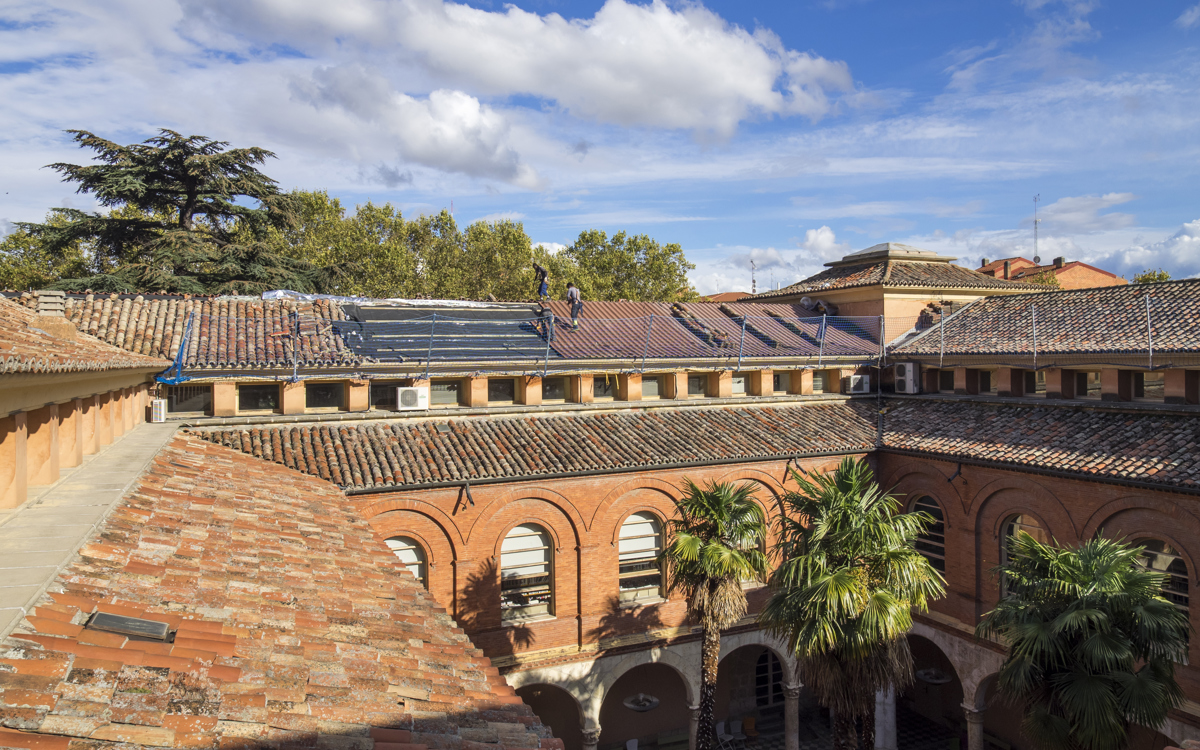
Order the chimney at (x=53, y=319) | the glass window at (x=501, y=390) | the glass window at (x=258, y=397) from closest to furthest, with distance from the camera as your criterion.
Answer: the chimney at (x=53, y=319)
the glass window at (x=258, y=397)
the glass window at (x=501, y=390)

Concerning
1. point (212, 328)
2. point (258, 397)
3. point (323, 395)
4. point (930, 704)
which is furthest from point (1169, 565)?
point (212, 328)

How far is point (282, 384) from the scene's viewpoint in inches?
644

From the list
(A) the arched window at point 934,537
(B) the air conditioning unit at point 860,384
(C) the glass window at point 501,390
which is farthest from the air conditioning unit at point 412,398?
(B) the air conditioning unit at point 860,384

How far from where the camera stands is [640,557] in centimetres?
Answer: 1761

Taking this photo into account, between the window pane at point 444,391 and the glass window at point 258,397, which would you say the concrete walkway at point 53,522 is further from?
the window pane at point 444,391

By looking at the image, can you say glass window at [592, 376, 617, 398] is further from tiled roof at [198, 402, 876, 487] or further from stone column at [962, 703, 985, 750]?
stone column at [962, 703, 985, 750]

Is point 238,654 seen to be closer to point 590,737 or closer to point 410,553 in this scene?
point 410,553

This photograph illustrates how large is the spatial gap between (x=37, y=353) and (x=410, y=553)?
9465 mm

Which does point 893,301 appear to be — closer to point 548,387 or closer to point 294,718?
point 548,387

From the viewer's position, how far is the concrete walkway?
197 inches

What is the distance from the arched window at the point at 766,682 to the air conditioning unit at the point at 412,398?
12.3 metres

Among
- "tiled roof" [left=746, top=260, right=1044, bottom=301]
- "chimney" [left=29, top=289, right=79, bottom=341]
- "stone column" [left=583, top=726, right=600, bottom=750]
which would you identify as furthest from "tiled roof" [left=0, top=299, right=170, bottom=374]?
"tiled roof" [left=746, top=260, right=1044, bottom=301]

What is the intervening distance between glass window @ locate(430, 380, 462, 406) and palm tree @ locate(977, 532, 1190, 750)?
41.7 ft

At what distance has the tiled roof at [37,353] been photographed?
232 inches
